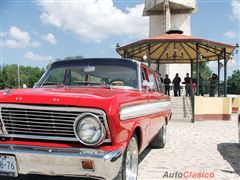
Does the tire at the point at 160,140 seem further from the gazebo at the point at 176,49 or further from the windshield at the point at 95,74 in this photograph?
the gazebo at the point at 176,49

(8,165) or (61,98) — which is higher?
(61,98)

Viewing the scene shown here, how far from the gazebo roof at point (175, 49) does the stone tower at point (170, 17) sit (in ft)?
14.5

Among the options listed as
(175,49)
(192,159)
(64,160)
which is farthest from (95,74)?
(175,49)

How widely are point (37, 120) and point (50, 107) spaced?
0.25 metres

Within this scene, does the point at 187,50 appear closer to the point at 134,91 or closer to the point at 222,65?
the point at 222,65

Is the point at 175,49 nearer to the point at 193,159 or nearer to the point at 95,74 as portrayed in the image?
the point at 193,159

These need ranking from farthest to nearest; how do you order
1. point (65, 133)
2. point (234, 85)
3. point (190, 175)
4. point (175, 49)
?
1. point (234, 85)
2. point (175, 49)
3. point (190, 175)
4. point (65, 133)

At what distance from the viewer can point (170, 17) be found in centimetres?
2980

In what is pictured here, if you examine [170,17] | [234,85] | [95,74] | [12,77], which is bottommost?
[95,74]

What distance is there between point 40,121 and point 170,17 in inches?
1082

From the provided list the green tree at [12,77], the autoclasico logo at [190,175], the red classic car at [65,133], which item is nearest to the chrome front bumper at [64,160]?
the red classic car at [65,133]

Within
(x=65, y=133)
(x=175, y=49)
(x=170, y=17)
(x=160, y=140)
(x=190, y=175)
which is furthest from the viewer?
(x=170, y=17)

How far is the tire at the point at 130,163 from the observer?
Result: 409 cm

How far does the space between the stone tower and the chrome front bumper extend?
85.9ft
